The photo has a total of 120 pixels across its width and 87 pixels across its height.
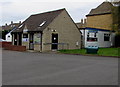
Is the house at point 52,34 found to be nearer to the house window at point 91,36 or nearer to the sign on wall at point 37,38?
the sign on wall at point 37,38

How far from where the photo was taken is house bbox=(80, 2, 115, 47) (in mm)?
30344

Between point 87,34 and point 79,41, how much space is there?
1.71m

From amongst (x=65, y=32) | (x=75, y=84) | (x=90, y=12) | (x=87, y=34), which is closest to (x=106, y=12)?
(x=90, y=12)

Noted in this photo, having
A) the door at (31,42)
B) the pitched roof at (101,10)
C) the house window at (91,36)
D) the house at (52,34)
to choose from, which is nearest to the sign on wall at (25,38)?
the house at (52,34)

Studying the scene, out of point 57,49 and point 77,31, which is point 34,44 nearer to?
point 57,49

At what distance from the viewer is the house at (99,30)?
3034cm

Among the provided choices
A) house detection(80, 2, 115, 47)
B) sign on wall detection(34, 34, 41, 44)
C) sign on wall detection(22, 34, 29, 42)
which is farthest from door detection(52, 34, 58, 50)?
house detection(80, 2, 115, 47)

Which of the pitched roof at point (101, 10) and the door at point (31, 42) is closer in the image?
the door at point (31, 42)

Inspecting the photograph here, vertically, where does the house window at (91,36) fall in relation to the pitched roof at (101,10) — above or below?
below

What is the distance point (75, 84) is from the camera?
6.85 metres

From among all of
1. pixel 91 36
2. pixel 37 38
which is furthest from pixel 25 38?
pixel 91 36

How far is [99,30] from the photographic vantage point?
105 ft

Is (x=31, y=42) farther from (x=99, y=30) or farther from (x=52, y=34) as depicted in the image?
(x=99, y=30)

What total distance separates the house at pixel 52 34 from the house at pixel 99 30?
1.51 meters
